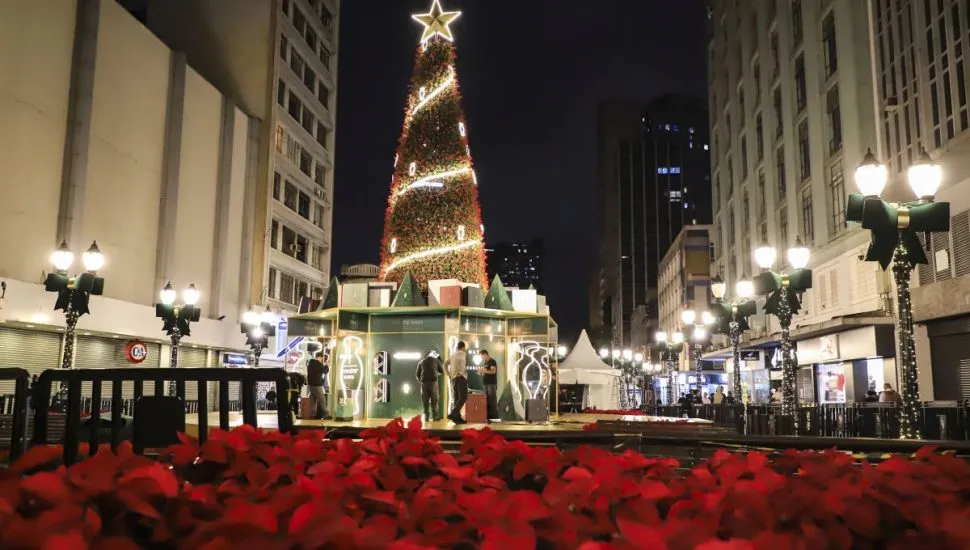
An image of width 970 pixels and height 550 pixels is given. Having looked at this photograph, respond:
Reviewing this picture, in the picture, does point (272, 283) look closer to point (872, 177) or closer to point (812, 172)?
point (812, 172)

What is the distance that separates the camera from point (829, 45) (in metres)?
34.7

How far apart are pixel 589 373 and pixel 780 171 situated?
16776 mm

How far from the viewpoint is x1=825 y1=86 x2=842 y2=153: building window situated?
1318 inches

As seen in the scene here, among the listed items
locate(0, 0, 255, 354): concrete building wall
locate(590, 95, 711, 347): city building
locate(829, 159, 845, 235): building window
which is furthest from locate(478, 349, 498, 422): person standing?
locate(590, 95, 711, 347): city building

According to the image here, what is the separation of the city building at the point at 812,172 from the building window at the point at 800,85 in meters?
0.10

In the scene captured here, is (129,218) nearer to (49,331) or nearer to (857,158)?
(49,331)

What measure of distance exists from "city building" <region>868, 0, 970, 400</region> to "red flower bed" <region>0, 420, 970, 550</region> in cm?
2357

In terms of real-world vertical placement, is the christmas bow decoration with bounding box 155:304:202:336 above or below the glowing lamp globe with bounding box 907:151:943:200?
below

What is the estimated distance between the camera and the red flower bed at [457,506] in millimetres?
1685

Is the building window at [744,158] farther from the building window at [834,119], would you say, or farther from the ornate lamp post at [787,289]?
the ornate lamp post at [787,289]

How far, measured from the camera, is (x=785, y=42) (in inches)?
1547

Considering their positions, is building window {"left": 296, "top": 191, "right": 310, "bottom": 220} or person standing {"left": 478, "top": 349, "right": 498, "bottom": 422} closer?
person standing {"left": 478, "top": 349, "right": 498, "bottom": 422}

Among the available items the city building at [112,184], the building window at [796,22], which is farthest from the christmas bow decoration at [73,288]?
the building window at [796,22]

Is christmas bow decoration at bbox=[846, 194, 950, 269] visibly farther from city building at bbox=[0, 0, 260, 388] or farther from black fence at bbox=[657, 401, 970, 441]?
city building at bbox=[0, 0, 260, 388]
